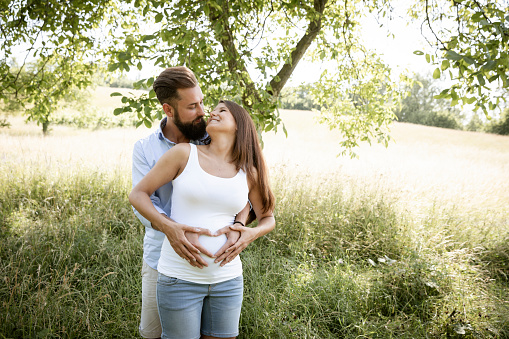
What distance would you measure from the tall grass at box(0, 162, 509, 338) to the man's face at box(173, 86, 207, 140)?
1.65 metres

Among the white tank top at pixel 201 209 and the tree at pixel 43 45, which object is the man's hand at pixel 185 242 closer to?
the white tank top at pixel 201 209

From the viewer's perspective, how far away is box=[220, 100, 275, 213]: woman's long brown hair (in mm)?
1961

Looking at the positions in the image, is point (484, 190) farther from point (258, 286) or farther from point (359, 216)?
point (258, 286)

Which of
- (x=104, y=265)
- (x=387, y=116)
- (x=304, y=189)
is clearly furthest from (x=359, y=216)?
(x=104, y=265)

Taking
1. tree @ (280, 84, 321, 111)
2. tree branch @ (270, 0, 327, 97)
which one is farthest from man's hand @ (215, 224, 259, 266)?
tree branch @ (270, 0, 327, 97)

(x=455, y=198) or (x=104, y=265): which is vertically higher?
(x=455, y=198)

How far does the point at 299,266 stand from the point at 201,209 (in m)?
2.67

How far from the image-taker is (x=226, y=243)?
1823mm

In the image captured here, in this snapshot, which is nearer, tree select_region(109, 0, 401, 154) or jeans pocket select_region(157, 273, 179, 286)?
jeans pocket select_region(157, 273, 179, 286)

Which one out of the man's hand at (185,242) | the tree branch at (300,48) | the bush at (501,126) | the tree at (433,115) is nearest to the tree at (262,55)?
the tree branch at (300,48)

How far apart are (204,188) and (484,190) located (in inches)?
293

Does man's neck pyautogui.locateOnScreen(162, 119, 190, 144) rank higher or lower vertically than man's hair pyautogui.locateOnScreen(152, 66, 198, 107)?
lower

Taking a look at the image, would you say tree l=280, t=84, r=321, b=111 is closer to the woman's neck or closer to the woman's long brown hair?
the woman's long brown hair

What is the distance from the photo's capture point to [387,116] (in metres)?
6.53
